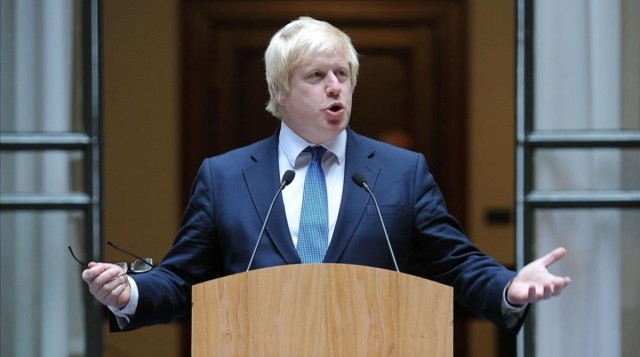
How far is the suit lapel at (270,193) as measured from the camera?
3.28 meters

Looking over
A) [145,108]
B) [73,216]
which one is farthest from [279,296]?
[145,108]

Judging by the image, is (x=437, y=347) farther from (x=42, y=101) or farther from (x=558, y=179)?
(x=42, y=101)

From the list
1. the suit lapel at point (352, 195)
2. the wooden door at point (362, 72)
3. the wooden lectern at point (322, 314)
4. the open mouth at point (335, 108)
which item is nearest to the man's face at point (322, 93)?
the open mouth at point (335, 108)

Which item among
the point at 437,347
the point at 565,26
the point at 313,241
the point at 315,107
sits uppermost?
the point at 565,26

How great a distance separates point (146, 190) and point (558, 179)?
281 centimetres

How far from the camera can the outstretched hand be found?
288cm

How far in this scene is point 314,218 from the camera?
3326mm

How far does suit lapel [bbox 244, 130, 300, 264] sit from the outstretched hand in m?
0.57

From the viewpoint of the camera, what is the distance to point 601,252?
17.1 feet

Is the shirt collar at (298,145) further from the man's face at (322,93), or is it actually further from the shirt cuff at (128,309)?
the shirt cuff at (128,309)

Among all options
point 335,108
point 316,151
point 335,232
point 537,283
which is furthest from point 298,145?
point 537,283

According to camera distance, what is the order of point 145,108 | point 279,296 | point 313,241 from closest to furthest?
point 279,296 < point 313,241 < point 145,108

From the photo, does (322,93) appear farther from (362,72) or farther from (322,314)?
(362,72)

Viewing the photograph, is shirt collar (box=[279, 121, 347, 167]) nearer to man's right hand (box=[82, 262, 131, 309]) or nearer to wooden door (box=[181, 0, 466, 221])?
man's right hand (box=[82, 262, 131, 309])
